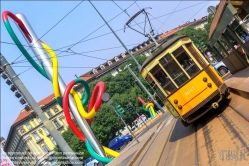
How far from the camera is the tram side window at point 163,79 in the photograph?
441 inches

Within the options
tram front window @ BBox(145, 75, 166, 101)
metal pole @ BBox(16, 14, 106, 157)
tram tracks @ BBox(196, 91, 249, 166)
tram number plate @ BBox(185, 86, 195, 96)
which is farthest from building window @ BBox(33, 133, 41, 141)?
tram tracks @ BBox(196, 91, 249, 166)

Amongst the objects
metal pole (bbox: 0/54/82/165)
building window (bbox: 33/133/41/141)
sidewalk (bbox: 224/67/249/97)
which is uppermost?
building window (bbox: 33/133/41/141)

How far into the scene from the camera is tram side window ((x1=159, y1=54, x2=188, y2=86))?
36.5 ft

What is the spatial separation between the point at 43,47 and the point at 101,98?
4.38 meters

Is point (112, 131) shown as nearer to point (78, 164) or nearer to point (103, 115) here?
point (103, 115)

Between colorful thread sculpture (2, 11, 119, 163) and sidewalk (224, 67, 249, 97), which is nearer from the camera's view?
sidewalk (224, 67, 249, 97)

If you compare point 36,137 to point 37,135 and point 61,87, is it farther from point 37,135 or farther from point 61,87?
point 61,87

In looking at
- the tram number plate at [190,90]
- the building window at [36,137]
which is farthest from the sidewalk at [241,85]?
the building window at [36,137]

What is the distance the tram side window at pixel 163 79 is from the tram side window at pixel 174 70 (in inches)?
6.9

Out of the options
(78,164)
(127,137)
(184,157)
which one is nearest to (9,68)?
(78,164)

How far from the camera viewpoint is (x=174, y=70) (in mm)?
11227

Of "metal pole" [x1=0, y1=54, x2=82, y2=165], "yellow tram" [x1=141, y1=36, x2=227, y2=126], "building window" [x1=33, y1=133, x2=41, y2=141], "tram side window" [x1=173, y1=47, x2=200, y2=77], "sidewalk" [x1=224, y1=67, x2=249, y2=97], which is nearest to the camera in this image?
"sidewalk" [x1=224, y1=67, x2=249, y2=97]

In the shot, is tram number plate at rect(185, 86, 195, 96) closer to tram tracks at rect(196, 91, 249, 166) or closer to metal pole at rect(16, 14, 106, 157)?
tram tracks at rect(196, 91, 249, 166)

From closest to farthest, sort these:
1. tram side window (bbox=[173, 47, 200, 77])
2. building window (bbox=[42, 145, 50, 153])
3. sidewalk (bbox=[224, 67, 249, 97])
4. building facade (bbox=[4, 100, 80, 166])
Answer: sidewalk (bbox=[224, 67, 249, 97]) < tram side window (bbox=[173, 47, 200, 77]) < building facade (bbox=[4, 100, 80, 166]) < building window (bbox=[42, 145, 50, 153])
